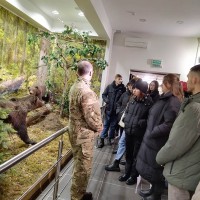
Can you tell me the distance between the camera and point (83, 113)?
2283 mm

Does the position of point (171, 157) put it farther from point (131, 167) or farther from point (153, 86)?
point (153, 86)

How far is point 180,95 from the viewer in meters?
2.43

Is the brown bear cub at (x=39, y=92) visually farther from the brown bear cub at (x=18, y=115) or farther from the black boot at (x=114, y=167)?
the black boot at (x=114, y=167)

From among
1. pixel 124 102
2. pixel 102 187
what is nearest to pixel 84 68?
pixel 102 187

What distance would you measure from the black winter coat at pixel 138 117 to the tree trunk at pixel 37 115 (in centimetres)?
269

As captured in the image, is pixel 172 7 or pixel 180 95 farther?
pixel 172 7

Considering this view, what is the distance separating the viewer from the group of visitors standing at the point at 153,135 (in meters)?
1.53

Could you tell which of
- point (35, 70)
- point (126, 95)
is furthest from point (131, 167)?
point (35, 70)

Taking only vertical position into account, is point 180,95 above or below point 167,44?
below

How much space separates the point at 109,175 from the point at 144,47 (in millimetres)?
4612

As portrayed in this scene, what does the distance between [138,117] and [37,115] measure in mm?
3082

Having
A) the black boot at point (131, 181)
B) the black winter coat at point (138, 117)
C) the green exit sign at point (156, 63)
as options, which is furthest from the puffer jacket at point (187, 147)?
the green exit sign at point (156, 63)

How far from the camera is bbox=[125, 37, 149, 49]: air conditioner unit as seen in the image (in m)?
6.74

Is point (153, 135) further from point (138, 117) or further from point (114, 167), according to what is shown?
point (114, 167)
